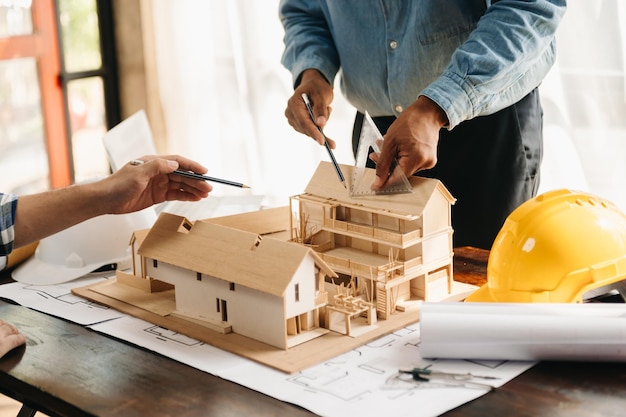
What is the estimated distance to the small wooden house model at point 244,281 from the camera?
1340 millimetres

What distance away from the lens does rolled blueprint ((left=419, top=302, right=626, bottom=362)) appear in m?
1.23

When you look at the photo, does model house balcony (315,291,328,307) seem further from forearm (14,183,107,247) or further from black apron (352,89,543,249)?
black apron (352,89,543,249)

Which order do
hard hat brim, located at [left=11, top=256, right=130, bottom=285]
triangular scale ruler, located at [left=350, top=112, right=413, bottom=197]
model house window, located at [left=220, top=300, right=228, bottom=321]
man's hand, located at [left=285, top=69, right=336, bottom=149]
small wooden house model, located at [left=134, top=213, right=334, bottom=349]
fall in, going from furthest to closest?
1. man's hand, located at [left=285, top=69, right=336, bottom=149]
2. hard hat brim, located at [left=11, top=256, right=130, bottom=285]
3. triangular scale ruler, located at [left=350, top=112, right=413, bottom=197]
4. model house window, located at [left=220, top=300, right=228, bottom=321]
5. small wooden house model, located at [left=134, top=213, right=334, bottom=349]

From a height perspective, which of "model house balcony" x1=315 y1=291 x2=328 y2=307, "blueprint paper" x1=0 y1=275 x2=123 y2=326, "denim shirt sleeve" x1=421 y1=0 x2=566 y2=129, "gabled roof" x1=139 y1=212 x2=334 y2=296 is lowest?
"blueprint paper" x1=0 y1=275 x2=123 y2=326

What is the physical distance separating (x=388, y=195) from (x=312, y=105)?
473 mm

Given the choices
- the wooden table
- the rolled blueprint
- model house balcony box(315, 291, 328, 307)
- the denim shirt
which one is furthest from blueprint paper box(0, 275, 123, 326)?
the denim shirt

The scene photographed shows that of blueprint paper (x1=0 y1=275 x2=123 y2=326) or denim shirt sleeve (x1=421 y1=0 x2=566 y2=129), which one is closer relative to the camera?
blueprint paper (x1=0 y1=275 x2=123 y2=326)

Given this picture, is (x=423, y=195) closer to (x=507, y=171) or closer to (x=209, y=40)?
(x=507, y=171)

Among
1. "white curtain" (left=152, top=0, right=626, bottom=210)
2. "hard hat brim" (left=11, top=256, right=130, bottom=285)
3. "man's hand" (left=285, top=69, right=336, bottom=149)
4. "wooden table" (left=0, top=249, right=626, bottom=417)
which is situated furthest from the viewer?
"white curtain" (left=152, top=0, right=626, bottom=210)

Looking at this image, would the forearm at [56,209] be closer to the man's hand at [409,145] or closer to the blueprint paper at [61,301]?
the blueprint paper at [61,301]

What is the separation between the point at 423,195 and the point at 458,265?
328mm

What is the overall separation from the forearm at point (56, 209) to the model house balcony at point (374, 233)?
0.43m

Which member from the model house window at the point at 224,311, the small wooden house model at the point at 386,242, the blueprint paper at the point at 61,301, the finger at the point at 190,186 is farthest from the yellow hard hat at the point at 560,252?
the blueprint paper at the point at 61,301

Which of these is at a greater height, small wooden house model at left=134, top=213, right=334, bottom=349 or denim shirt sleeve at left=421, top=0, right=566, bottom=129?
denim shirt sleeve at left=421, top=0, right=566, bottom=129
